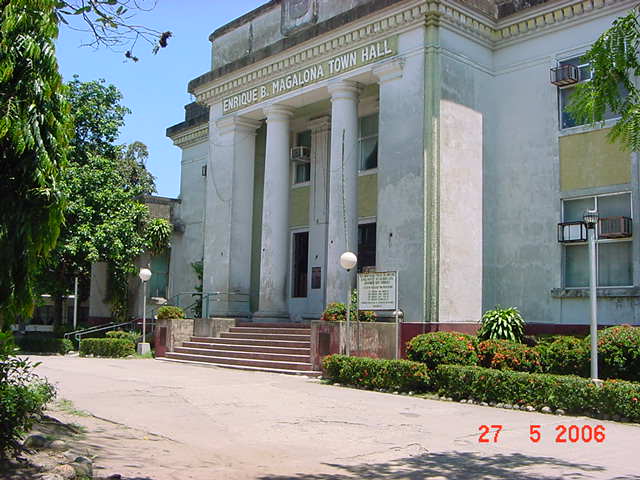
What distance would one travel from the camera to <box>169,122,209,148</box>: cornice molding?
98.8 feet

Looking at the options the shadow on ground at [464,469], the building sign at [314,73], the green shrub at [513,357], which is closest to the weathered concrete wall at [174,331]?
the building sign at [314,73]

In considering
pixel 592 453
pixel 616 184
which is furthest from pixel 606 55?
pixel 616 184

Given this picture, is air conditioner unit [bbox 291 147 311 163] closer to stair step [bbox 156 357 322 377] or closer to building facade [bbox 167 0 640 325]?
building facade [bbox 167 0 640 325]

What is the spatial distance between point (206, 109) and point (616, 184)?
1861 centimetres

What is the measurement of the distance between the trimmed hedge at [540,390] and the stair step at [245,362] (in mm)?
4774

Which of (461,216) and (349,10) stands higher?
(349,10)

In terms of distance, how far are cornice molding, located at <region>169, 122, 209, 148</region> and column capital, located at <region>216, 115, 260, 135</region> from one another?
5476 mm

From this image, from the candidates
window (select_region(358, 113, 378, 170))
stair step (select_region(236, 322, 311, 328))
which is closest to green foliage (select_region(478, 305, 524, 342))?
stair step (select_region(236, 322, 311, 328))

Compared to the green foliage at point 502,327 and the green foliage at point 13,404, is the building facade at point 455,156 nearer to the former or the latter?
the green foliage at point 502,327

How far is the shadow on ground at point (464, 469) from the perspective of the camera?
7.52 m

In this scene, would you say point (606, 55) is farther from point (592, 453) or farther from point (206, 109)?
point (206, 109)

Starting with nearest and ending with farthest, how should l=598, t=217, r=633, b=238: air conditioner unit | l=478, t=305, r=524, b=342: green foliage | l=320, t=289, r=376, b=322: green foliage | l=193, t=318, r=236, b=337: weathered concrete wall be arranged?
l=478, t=305, r=524, b=342: green foliage
l=598, t=217, r=633, b=238: air conditioner unit
l=320, t=289, r=376, b=322: green foliage
l=193, t=318, r=236, b=337: weathered concrete wall

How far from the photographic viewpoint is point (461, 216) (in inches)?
725

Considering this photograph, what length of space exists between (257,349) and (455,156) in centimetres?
753
